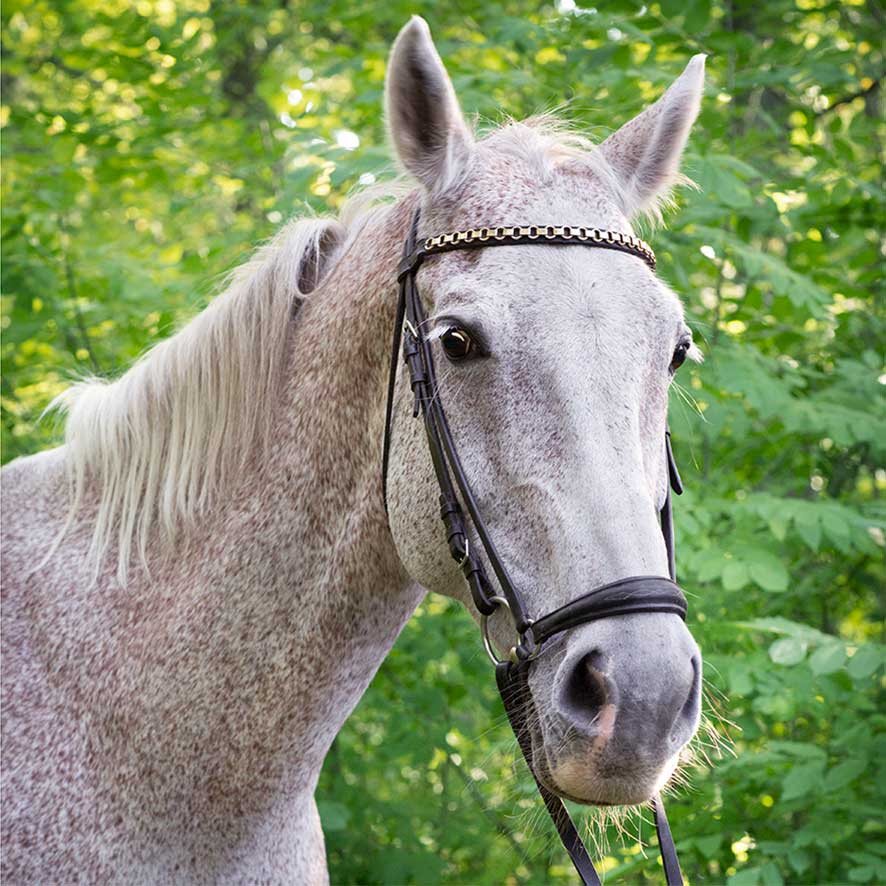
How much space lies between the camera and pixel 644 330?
2.02 metres

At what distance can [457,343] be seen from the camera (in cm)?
204

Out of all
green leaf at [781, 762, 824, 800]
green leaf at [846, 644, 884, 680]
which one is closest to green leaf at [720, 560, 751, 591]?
green leaf at [846, 644, 884, 680]

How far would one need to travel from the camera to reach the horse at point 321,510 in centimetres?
188

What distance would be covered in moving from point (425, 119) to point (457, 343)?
638 mm

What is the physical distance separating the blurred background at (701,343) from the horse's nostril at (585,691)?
1.30 m

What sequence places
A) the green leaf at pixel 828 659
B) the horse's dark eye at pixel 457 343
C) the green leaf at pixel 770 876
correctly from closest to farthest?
the horse's dark eye at pixel 457 343 < the green leaf at pixel 828 659 < the green leaf at pixel 770 876

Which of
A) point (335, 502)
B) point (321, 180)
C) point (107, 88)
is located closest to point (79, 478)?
point (335, 502)

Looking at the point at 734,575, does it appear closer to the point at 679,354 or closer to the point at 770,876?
the point at 770,876

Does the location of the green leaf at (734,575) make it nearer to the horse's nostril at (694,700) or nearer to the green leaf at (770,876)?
the green leaf at (770,876)

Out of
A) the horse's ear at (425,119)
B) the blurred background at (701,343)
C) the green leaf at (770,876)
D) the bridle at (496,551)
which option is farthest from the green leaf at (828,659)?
the horse's ear at (425,119)

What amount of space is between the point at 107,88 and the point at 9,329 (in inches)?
148

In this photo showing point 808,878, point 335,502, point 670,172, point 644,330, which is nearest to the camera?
point 644,330

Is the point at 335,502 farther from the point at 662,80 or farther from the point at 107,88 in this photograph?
the point at 107,88

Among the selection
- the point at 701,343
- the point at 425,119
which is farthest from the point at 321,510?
the point at 701,343
